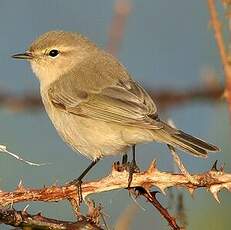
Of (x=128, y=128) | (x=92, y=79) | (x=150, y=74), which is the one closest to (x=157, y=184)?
(x=128, y=128)

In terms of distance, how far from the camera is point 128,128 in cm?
436

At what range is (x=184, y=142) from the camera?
3.92m

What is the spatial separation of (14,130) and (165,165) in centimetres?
150

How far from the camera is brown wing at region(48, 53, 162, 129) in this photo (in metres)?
4.36

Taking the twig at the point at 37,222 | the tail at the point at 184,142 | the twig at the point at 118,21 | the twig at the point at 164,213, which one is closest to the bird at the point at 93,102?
the tail at the point at 184,142

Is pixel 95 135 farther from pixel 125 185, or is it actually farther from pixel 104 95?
pixel 125 185

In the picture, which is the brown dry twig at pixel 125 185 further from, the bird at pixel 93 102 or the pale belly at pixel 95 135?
the pale belly at pixel 95 135

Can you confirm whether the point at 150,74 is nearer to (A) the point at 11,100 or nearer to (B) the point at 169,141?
(A) the point at 11,100

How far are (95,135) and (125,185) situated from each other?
6.45 feet

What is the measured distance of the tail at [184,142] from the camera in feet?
12.6

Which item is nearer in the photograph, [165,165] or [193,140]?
[193,140]

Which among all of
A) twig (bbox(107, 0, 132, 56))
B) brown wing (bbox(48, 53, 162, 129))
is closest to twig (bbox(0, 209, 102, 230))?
brown wing (bbox(48, 53, 162, 129))

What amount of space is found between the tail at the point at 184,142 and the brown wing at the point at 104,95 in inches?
2.6

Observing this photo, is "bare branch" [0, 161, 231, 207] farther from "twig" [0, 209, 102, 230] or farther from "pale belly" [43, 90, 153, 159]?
"pale belly" [43, 90, 153, 159]
